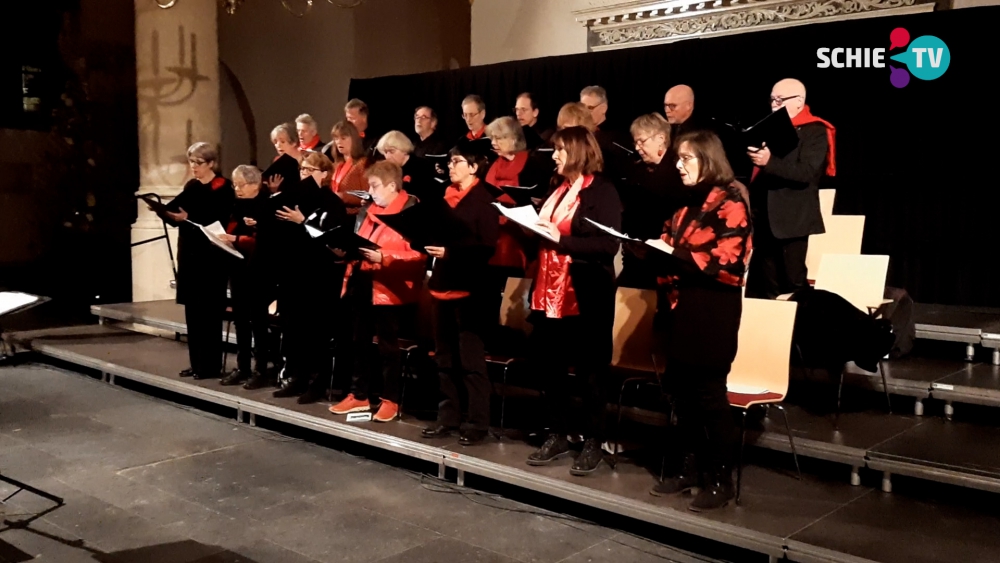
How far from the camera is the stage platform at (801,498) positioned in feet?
9.88

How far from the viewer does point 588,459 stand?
3.77 meters

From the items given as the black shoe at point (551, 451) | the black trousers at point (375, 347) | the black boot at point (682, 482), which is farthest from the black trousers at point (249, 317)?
the black boot at point (682, 482)

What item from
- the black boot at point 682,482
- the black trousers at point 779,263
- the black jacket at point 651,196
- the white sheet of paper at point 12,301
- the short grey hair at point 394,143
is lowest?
the black boot at point 682,482

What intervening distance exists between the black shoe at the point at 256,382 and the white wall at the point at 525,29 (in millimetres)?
4600

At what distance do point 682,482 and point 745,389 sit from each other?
0.47m

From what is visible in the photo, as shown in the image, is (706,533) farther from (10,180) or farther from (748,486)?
Result: (10,180)

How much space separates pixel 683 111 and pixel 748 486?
2.21 meters

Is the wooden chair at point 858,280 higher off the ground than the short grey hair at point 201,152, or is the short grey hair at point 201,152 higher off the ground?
the short grey hair at point 201,152

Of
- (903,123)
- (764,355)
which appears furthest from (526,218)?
(903,123)

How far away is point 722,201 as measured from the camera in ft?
10.7

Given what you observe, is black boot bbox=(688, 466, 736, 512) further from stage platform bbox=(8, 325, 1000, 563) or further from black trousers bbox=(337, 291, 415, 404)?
black trousers bbox=(337, 291, 415, 404)

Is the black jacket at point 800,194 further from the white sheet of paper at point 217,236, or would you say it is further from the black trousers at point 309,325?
the white sheet of paper at point 217,236

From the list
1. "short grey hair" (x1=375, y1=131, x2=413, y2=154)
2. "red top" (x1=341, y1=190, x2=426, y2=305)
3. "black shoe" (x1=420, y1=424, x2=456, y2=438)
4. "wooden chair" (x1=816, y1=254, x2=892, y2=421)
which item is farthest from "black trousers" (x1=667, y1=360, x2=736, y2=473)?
"short grey hair" (x1=375, y1=131, x2=413, y2=154)

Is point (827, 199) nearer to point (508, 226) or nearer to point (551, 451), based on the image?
point (508, 226)
